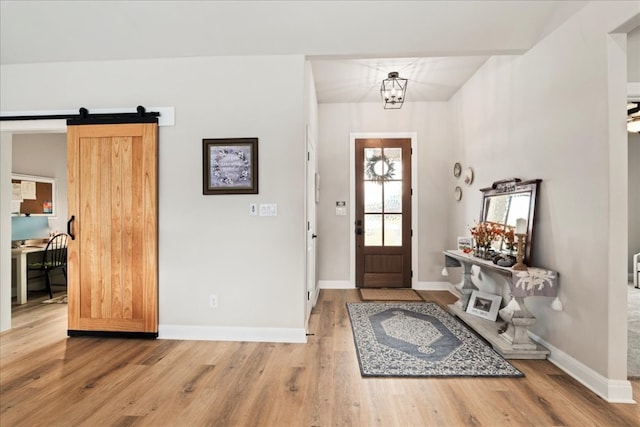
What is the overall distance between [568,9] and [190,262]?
3739mm

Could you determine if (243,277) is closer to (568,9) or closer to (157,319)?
(157,319)

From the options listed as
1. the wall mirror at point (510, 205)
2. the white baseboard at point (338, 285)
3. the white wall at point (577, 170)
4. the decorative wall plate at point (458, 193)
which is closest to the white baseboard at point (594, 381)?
the white wall at point (577, 170)

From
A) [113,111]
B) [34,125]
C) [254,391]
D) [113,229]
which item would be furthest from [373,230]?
[34,125]

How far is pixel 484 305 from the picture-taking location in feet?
11.2

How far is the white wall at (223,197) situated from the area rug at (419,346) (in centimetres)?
72

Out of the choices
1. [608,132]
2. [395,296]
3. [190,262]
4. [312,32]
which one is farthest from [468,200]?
[190,262]

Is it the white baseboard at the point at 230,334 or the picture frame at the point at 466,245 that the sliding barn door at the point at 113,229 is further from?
the picture frame at the point at 466,245

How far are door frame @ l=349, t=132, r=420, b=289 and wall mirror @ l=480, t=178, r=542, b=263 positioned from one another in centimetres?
131

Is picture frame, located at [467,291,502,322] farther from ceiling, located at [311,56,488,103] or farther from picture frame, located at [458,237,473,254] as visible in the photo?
ceiling, located at [311,56,488,103]

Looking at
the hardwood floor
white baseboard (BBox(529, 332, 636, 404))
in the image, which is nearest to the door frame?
the hardwood floor

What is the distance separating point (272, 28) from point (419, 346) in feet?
9.97

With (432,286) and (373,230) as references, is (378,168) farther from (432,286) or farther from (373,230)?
(432,286)

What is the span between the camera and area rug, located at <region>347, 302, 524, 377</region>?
2.35 m

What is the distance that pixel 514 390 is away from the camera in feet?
6.97
